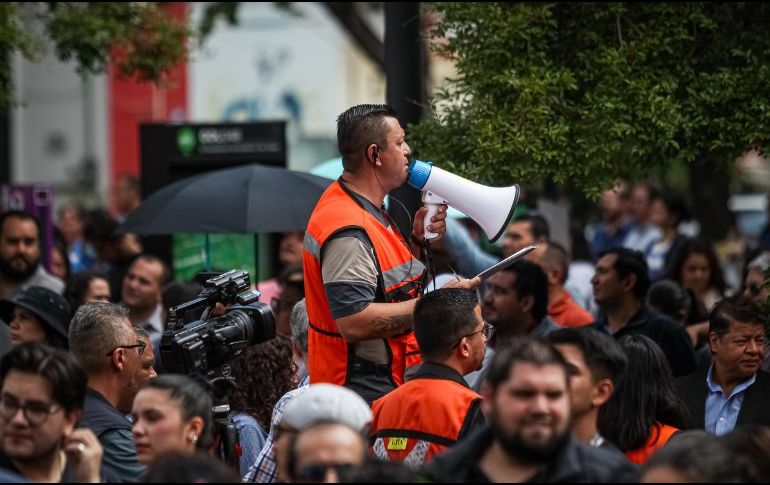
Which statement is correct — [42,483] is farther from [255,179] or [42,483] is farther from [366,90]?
[366,90]

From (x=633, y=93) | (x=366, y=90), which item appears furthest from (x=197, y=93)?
(x=633, y=93)

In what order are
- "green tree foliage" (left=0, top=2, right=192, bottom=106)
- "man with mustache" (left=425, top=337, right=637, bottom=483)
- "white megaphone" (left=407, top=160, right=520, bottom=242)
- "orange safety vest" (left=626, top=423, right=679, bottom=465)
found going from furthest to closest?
"green tree foliage" (left=0, top=2, right=192, bottom=106), "white megaphone" (left=407, top=160, right=520, bottom=242), "orange safety vest" (left=626, top=423, right=679, bottom=465), "man with mustache" (left=425, top=337, right=637, bottom=483)

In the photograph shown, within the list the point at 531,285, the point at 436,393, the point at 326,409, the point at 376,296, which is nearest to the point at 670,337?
the point at 531,285

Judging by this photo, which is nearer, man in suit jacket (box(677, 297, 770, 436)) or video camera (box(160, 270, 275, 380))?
video camera (box(160, 270, 275, 380))

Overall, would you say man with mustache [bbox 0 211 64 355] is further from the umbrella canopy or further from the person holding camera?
the person holding camera

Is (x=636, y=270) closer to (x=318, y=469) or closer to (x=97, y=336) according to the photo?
(x=97, y=336)

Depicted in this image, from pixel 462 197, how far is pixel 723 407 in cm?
185

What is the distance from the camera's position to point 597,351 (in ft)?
17.8

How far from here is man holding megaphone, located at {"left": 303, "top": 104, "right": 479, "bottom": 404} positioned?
19.7ft

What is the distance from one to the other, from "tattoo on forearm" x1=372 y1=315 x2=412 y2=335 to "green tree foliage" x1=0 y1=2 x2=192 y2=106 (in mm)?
4715

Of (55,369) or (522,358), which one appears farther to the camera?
(55,369)

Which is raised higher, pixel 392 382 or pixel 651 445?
pixel 392 382

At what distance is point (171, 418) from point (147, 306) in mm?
4852

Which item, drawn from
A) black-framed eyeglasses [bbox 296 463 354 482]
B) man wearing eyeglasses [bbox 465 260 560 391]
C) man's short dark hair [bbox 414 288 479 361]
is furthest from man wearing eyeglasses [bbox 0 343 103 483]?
man wearing eyeglasses [bbox 465 260 560 391]
